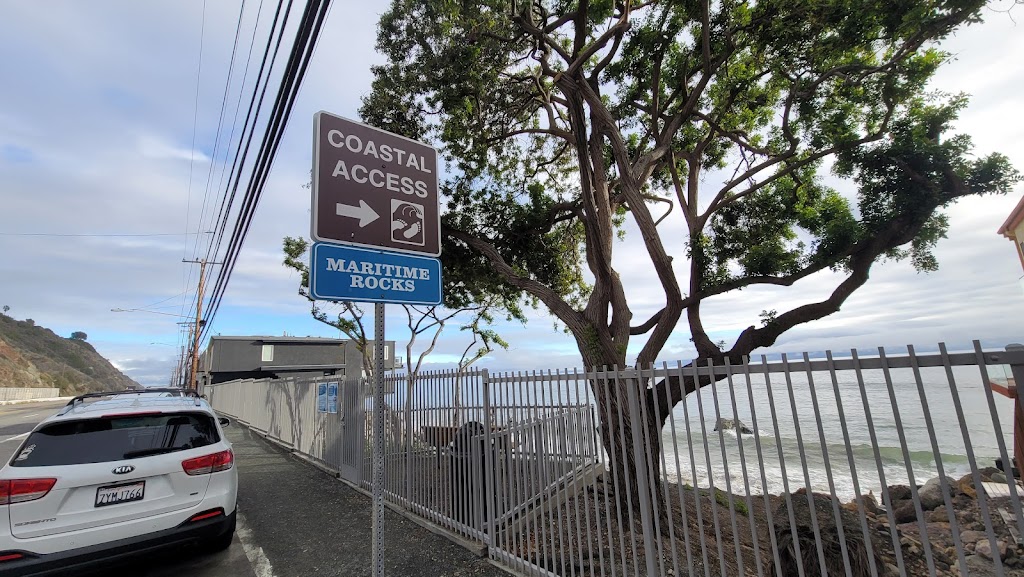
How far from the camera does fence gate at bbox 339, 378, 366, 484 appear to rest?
24.1 ft

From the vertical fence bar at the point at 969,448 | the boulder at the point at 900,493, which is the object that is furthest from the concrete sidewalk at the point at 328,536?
the boulder at the point at 900,493

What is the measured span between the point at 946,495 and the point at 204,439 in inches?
236

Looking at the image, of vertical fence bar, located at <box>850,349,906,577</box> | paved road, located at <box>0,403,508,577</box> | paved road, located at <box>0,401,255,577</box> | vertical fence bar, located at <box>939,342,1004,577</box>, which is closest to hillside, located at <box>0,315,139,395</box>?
paved road, located at <box>0,403,508,577</box>

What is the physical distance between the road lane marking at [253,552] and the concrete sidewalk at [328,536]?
1.0 inches

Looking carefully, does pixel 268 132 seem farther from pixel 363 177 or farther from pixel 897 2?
pixel 897 2

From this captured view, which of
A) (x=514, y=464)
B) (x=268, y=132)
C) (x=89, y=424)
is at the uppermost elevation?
(x=268, y=132)

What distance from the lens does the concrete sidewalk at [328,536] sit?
451 centimetres

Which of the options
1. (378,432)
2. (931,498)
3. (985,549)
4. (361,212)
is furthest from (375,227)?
(931,498)

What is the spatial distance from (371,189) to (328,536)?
4373 mm

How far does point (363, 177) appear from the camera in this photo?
337 cm

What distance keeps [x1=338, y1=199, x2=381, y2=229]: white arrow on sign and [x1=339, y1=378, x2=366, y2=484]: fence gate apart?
4.90m

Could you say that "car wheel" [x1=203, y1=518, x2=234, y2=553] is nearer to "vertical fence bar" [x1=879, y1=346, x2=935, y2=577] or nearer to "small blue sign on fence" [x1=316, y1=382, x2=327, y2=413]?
"small blue sign on fence" [x1=316, y1=382, x2=327, y2=413]

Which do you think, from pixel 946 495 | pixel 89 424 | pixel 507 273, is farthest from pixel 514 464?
pixel 507 273

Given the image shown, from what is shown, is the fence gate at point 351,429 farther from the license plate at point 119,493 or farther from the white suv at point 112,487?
the license plate at point 119,493
